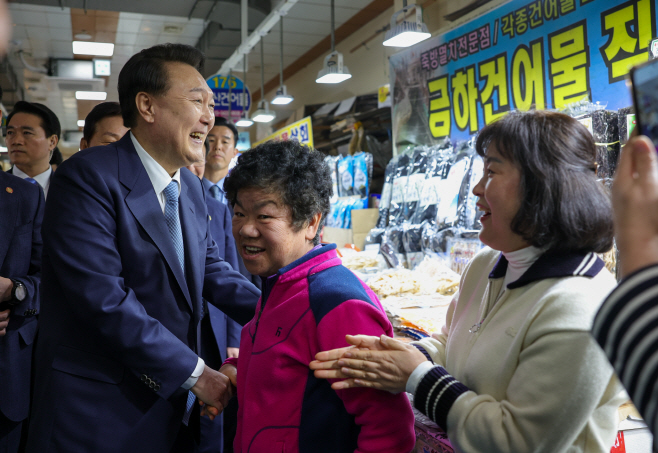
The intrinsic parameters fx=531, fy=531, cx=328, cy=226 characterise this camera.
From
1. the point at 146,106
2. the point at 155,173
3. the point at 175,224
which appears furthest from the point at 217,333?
the point at 146,106

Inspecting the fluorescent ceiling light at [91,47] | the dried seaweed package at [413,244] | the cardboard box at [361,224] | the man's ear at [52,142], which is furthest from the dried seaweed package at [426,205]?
the fluorescent ceiling light at [91,47]

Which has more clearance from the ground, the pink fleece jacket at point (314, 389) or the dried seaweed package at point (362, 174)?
the dried seaweed package at point (362, 174)

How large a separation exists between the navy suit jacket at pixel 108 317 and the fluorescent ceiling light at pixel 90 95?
11.0 meters

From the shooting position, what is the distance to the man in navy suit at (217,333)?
2.04 metres

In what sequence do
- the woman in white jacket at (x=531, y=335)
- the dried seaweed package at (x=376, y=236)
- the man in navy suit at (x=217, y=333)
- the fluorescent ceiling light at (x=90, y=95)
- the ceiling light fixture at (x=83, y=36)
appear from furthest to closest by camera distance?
the fluorescent ceiling light at (x=90, y=95)
the ceiling light fixture at (x=83, y=36)
the dried seaweed package at (x=376, y=236)
the man in navy suit at (x=217, y=333)
the woman in white jacket at (x=531, y=335)

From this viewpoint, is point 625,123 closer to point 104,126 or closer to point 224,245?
point 224,245

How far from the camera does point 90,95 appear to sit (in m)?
11.8

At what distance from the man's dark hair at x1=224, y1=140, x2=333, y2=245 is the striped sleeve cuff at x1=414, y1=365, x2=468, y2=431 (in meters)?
0.55

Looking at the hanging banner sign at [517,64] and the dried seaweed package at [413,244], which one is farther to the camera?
the dried seaweed package at [413,244]

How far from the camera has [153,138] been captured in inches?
71.9

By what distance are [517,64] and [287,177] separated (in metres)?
2.84

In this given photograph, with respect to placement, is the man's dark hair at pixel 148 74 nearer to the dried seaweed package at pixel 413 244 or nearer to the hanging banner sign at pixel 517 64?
the hanging banner sign at pixel 517 64

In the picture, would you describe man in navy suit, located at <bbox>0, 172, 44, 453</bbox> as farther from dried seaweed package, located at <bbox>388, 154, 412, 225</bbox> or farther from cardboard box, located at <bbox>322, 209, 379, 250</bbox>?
cardboard box, located at <bbox>322, 209, 379, 250</bbox>

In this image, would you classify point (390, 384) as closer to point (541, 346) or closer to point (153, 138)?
point (541, 346)
